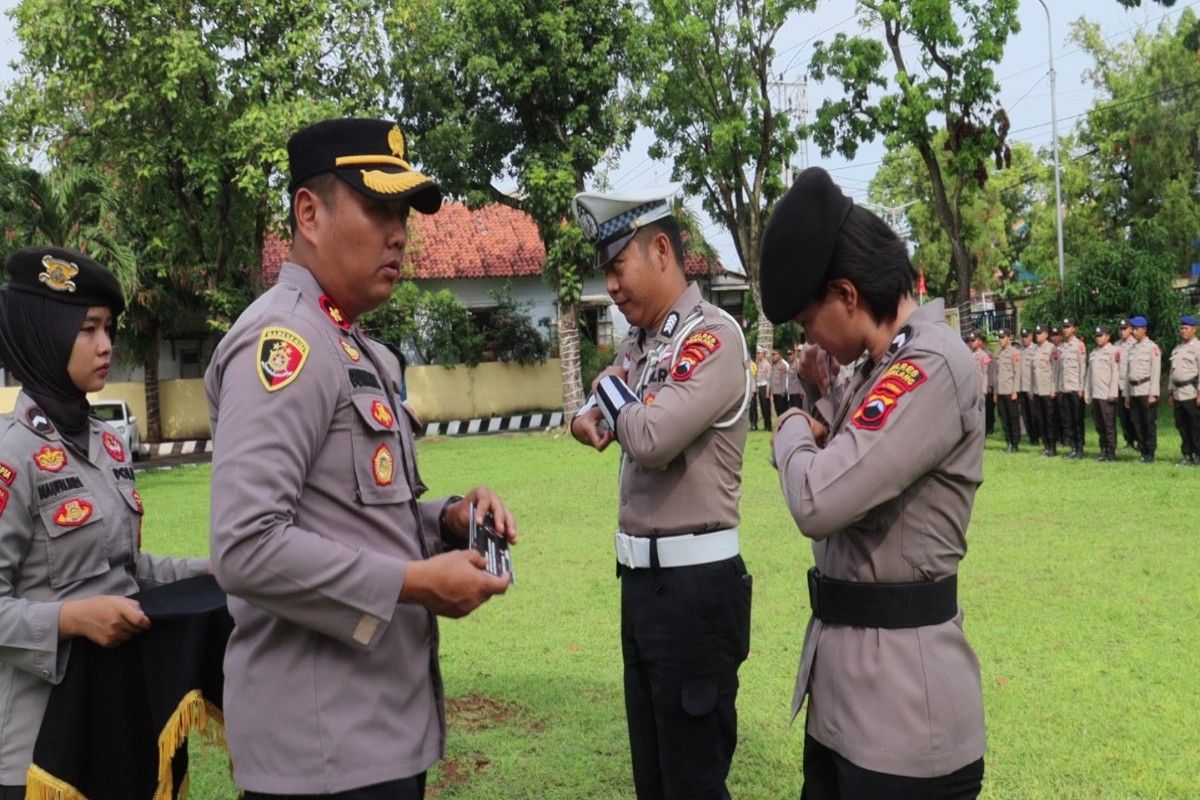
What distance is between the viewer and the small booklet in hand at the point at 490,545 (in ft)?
6.72

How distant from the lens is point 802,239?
2188 mm

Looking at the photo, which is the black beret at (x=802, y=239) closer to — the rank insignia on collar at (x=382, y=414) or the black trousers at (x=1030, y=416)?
the rank insignia on collar at (x=382, y=414)

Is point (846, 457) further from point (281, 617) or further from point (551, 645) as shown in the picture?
point (551, 645)

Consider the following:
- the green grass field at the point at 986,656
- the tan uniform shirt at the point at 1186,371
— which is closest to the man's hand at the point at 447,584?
the green grass field at the point at 986,656

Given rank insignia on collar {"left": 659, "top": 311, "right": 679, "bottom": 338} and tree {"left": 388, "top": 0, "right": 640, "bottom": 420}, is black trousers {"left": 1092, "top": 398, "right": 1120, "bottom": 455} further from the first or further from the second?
rank insignia on collar {"left": 659, "top": 311, "right": 679, "bottom": 338}

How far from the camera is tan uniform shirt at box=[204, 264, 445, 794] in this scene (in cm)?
180

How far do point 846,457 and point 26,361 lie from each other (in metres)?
2.07

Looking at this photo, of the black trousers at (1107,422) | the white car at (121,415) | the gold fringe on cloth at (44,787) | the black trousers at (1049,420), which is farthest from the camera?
the white car at (121,415)

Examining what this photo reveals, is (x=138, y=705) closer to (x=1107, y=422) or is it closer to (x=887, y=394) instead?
(x=887, y=394)

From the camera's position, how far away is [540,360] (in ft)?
93.2

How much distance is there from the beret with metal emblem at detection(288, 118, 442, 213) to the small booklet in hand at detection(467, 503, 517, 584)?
0.68 metres

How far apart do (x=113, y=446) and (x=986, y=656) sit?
15.3 feet

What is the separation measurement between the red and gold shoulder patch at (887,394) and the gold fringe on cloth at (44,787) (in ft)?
6.56

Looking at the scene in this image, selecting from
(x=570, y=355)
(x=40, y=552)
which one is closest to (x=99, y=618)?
(x=40, y=552)
